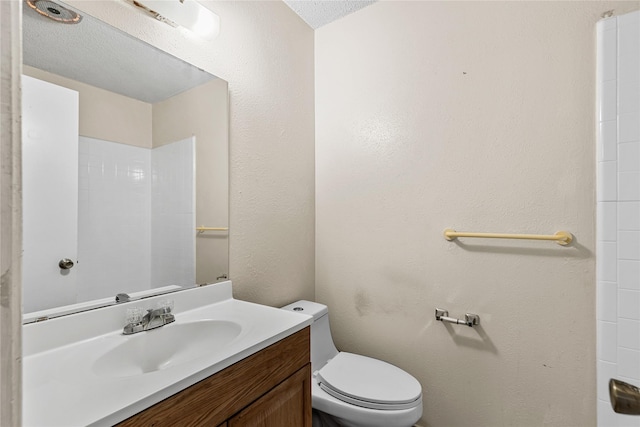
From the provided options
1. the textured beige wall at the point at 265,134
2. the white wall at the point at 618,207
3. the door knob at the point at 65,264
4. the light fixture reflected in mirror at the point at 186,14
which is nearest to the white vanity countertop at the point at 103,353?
the door knob at the point at 65,264

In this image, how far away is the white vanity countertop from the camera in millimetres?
544

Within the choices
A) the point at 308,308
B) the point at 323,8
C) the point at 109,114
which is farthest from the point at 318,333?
the point at 323,8

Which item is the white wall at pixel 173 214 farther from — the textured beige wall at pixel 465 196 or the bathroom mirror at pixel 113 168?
the textured beige wall at pixel 465 196

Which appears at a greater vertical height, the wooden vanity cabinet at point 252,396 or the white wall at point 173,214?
the white wall at point 173,214

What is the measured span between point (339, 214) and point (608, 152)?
3.92 ft

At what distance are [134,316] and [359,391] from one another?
91cm

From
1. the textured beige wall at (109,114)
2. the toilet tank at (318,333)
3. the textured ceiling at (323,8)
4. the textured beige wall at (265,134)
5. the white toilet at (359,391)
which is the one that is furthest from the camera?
the textured ceiling at (323,8)

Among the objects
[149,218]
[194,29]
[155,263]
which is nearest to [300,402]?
[155,263]

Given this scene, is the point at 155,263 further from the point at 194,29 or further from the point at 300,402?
the point at 194,29

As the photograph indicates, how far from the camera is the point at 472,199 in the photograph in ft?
4.59

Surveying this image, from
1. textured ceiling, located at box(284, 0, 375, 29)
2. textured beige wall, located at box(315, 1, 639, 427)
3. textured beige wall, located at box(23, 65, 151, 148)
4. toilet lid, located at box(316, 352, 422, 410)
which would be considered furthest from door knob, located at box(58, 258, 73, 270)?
textured ceiling, located at box(284, 0, 375, 29)

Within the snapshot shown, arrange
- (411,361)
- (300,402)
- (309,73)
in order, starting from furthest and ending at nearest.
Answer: (309,73) < (411,361) < (300,402)

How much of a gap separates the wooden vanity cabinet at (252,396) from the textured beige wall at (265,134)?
1.66 ft

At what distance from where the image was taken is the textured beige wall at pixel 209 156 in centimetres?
119
